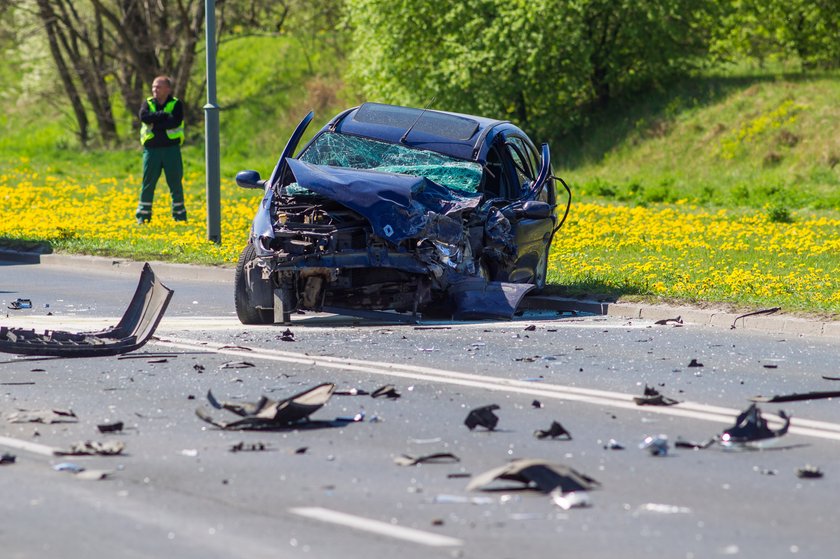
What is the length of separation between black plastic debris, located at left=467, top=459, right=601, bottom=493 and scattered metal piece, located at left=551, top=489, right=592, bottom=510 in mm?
34

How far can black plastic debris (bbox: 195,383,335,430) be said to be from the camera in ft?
24.9

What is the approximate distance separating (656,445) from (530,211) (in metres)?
5.81

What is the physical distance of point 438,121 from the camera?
1353cm

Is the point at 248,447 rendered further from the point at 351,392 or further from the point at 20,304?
the point at 20,304

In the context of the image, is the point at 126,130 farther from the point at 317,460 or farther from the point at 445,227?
the point at 317,460

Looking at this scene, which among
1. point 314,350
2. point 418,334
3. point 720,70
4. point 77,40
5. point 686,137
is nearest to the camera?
point 314,350

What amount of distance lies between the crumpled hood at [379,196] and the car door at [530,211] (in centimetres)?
115

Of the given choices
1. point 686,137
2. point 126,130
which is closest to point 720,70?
point 686,137

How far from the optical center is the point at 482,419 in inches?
301

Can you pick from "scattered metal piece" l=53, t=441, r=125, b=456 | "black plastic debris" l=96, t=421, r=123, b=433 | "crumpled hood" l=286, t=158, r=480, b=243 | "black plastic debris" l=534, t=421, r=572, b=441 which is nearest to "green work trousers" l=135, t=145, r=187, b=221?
"crumpled hood" l=286, t=158, r=480, b=243

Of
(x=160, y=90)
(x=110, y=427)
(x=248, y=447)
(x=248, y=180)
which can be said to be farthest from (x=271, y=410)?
(x=160, y=90)

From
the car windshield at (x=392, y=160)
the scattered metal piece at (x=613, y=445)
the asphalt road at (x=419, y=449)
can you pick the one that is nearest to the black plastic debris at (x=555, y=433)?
the asphalt road at (x=419, y=449)

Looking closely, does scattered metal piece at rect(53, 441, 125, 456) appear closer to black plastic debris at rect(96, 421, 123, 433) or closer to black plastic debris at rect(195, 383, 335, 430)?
black plastic debris at rect(96, 421, 123, 433)

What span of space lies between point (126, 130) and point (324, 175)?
34.4 metres
